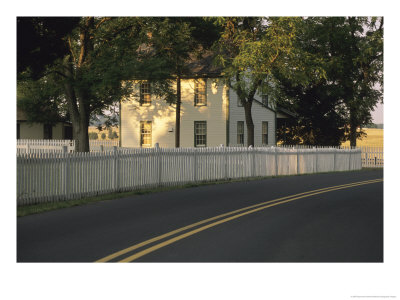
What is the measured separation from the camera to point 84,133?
29.9 m

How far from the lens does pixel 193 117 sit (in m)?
39.0

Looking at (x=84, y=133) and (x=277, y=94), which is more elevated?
(x=277, y=94)

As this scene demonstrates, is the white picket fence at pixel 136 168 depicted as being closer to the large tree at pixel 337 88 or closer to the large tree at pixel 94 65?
the large tree at pixel 94 65

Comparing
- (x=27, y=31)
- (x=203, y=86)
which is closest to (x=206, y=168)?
(x=27, y=31)

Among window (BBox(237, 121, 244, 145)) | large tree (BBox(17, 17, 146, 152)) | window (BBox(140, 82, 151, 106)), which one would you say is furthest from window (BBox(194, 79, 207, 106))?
large tree (BBox(17, 17, 146, 152))

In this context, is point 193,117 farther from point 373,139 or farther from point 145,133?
point 373,139

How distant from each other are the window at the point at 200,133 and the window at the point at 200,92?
4.80ft

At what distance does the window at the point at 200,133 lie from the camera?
127 feet

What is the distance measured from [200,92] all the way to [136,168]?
72.4ft

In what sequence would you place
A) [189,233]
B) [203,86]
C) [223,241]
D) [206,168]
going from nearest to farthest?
1. [223,241]
2. [189,233]
3. [206,168]
4. [203,86]

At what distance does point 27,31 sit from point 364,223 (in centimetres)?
876

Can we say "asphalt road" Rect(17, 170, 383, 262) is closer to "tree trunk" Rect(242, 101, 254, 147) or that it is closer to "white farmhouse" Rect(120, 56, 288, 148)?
"tree trunk" Rect(242, 101, 254, 147)
